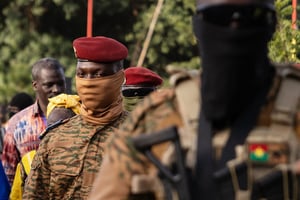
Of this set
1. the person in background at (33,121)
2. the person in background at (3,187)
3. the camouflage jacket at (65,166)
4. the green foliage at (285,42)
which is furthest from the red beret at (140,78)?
the camouflage jacket at (65,166)

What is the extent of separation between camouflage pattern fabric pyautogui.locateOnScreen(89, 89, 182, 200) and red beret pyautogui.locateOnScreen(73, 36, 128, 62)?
263 cm

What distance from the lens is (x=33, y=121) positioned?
868 cm

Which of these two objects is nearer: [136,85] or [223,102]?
[223,102]


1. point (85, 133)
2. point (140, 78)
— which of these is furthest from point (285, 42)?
point (85, 133)

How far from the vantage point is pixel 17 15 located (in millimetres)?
22891

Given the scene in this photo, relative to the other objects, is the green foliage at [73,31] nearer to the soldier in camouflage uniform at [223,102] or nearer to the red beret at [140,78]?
the red beret at [140,78]

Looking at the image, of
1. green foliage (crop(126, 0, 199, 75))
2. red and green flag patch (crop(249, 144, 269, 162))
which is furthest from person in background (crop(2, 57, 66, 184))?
green foliage (crop(126, 0, 199, 75))

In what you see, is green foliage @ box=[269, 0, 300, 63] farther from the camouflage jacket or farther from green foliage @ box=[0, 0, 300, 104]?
green foliage @ box=[0, 0, 300, 104]

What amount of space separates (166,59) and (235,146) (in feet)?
61.3

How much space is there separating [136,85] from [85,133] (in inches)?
80.3

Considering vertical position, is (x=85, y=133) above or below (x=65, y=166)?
above

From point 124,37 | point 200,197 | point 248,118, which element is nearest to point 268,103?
point 248,118

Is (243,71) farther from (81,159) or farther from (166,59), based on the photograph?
(166,59)

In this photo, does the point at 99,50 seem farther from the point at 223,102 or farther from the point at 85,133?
the point at 223,102
